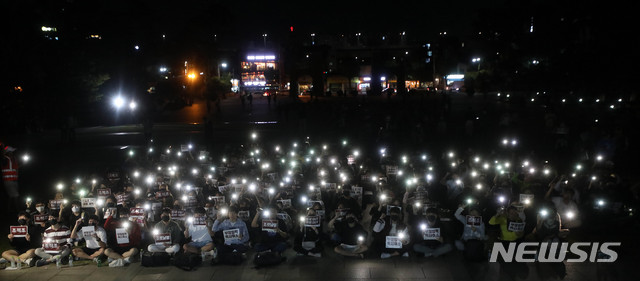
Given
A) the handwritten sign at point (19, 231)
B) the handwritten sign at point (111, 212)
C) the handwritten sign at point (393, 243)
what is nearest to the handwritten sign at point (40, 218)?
the handwritten sign at point (19, 231)

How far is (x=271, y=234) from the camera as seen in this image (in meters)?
10.2

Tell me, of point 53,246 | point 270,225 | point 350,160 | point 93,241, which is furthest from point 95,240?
point 350,160

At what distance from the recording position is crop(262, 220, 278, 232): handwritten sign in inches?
401

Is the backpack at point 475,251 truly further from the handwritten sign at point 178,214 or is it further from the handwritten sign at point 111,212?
the handwritten sign at point 111,212

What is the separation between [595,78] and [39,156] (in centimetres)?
2371

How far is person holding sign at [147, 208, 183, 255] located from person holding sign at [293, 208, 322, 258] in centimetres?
236

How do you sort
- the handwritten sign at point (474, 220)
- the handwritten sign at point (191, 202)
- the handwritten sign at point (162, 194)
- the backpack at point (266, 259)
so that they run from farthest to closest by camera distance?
the handwritten sign at point (162, 194) → the handwritten sign at point (191, 202) → the handwritten sign at point (474, 220) → the backpack at point (266, 259)

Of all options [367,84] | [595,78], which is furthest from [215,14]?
[595,78]

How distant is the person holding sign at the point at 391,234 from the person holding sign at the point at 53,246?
623 cm

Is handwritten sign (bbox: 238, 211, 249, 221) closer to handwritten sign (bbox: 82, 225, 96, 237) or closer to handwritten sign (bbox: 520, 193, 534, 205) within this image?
handwritten sign (bbox: 82, 225, 96, 237)

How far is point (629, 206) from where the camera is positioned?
11.3 m

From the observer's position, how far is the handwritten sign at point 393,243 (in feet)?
32.1

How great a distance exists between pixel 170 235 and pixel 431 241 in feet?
16.9

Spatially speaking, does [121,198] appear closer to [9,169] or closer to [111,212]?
[111,212]
